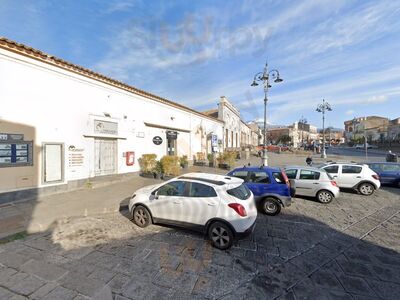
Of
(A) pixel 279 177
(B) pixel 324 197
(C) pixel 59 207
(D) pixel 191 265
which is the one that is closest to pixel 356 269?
(D) pixel 191 265

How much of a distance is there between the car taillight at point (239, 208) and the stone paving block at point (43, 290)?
3.31 m

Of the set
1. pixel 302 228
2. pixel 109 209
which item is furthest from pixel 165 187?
pixel 302 228

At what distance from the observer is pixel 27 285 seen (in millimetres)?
3330

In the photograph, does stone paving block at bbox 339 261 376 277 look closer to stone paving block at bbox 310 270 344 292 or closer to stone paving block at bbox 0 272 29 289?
stone paving block at bbox 310 270 344 292

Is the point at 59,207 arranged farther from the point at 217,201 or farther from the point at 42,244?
the point at 217,201

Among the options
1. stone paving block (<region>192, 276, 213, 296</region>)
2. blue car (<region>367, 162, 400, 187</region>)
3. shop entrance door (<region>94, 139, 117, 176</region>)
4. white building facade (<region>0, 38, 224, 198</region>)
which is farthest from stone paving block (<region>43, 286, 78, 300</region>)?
blue car (<region>367, 162, 400, 187</region>)

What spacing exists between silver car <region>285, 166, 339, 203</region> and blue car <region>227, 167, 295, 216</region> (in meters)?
1.86

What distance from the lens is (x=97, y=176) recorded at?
10.4m

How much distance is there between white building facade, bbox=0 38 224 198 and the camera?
7281 mm

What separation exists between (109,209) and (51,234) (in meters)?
1.97

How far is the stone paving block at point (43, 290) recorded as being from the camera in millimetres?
3115

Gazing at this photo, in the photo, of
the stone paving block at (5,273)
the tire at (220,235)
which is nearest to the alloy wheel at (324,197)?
the tire at (220,235)

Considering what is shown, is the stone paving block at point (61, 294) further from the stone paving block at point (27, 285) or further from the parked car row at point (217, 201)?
the parked car row at point (217, 201)

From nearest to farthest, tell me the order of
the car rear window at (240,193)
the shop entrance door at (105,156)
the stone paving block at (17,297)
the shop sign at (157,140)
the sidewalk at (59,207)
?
the stone paving block at (17,297), the car rear window at (240,193), the sidewalk at (59,207), the shop entrance door at (105,156), the shop sign at (157,140)
